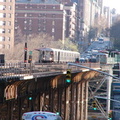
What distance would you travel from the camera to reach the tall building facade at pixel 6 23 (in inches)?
4469

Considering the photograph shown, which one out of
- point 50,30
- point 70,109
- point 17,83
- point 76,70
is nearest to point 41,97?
point 76,70

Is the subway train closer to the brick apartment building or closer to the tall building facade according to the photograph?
the tall building facade

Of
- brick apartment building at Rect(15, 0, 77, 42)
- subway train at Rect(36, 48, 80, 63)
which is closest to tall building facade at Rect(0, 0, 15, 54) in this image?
subway train at Rect(36, 48, 80, 63)

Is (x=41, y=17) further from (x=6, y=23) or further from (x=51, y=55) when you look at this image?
(x=51, y=55)

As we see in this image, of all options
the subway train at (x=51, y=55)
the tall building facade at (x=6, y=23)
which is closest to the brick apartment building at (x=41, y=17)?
the tall building facade at (x=6, y=23)

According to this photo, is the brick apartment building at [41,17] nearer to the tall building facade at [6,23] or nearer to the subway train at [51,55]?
the tall building facade at [6,23]

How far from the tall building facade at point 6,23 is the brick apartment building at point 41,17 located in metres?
44.0

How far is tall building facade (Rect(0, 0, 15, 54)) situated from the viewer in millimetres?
113500

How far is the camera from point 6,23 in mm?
114438

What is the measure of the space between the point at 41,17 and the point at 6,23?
47.1 m

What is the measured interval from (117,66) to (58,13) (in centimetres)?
7203

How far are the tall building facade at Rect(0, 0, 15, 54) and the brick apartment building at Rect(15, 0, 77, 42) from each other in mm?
43987

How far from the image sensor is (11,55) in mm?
95312

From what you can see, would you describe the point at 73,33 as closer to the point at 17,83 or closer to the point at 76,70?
the point at 76,70
